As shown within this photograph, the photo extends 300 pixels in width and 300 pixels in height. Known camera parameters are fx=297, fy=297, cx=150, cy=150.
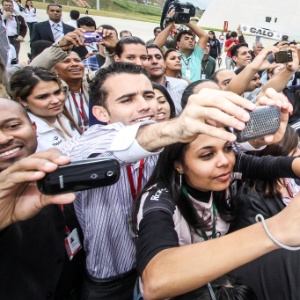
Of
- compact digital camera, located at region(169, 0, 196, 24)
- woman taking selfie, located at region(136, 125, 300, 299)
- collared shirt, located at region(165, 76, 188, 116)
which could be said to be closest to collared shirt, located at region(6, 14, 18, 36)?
compact digital camera, located at region(169, 0, 196, 24)

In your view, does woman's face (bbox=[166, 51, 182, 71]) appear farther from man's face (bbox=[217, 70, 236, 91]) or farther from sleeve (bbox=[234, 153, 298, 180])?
sleeve (bbox=[234, 153, 298, 180])

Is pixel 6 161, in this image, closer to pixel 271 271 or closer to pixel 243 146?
pixel 243 146

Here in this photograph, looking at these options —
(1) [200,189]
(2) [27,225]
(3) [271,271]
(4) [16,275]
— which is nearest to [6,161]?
(2) [27,225]

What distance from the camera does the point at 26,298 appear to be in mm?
1242

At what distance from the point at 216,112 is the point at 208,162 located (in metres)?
0.58

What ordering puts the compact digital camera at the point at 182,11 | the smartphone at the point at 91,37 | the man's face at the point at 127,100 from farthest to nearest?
the compact digital camera at the point at 182,11
the smartphone at the point at 91,37
the man's face at the point at 127,100

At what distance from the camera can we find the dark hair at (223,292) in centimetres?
104

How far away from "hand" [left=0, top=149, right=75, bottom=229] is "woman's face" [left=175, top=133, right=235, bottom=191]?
2.04ft

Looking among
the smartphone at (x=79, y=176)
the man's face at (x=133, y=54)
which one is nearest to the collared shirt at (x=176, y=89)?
the man's face at (x=133, y=54)

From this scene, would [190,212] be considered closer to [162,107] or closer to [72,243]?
[72,243]

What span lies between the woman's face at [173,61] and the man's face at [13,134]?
9.36ft

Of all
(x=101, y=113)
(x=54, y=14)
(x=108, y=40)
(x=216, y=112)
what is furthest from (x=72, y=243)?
(x=54, y=14)

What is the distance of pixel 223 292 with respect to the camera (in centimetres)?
105

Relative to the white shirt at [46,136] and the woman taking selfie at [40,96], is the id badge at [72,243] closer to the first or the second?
the white shirt at [46,136]
